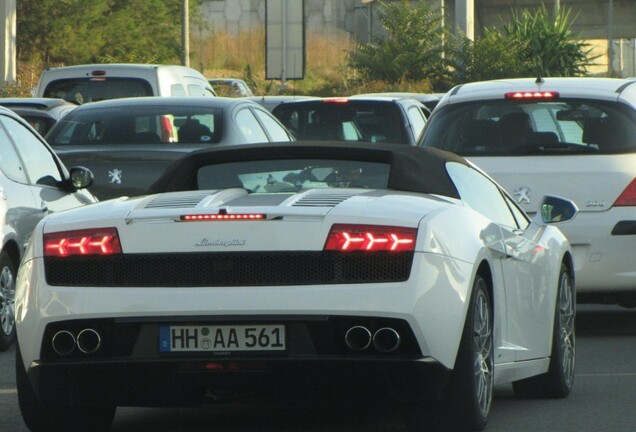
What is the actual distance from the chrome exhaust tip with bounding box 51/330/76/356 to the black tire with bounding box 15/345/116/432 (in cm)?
26

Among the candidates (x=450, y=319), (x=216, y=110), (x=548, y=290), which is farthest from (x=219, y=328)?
(x=216, y=110)

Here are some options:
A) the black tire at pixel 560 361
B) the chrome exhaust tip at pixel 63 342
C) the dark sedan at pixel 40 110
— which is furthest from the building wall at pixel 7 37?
the chrome exhaust tip at pixel 63 342

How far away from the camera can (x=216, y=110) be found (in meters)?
15.9

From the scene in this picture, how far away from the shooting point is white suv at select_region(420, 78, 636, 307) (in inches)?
463

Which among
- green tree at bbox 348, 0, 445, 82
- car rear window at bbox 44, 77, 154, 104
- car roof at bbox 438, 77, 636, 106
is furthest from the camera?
green tree at bbox 348, 0, 445, 82

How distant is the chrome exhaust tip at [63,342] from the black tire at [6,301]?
4.33 meters

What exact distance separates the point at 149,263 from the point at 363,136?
13797 millimetres

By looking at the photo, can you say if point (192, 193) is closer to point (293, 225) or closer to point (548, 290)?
point (293, 225)

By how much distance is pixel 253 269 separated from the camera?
6793 millimetres

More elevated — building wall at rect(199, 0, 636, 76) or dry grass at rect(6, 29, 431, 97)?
building wall at rect(199, 0, 636, 76)

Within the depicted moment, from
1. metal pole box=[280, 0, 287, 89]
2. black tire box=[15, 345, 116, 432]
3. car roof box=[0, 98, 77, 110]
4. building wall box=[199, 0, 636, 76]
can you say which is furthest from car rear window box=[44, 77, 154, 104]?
building wall box=[199, 0, 636, 76]

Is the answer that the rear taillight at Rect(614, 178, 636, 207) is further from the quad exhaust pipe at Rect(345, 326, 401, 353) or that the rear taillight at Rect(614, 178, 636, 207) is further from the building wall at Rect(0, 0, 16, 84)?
the building wall at Rect(0, 0, 16, 84)

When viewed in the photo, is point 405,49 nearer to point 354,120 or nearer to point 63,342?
point 354,120

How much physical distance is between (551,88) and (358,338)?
590 centimetres
